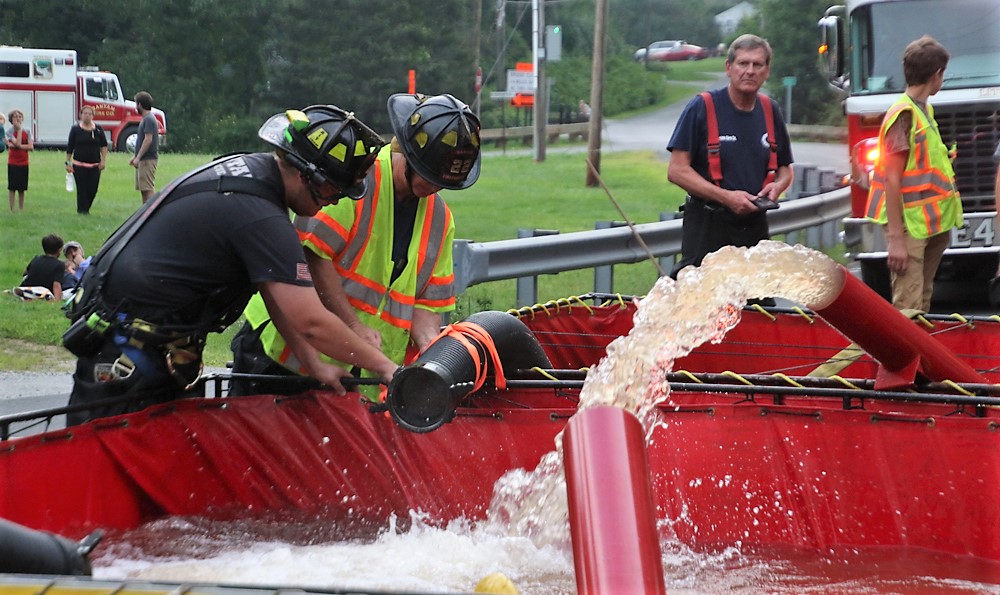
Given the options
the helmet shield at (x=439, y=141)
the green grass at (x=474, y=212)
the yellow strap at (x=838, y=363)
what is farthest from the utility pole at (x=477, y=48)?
the yellow strap at (x=838, y=363)

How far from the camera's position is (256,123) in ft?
37.7

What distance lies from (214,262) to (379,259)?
2.86ft

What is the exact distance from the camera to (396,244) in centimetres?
524

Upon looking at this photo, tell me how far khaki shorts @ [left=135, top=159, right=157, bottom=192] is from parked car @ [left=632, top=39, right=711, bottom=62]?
230 inches

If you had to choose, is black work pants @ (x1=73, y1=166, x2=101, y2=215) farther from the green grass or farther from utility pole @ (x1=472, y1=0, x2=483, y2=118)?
utility pole @ (x1=472, y1=0, x2=483, y2=118)

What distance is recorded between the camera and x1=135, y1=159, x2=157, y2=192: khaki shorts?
12364 mm

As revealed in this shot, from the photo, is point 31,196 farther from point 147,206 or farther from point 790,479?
point 790,479

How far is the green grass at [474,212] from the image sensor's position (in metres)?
10.3

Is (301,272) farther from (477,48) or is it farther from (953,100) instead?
(477,48)

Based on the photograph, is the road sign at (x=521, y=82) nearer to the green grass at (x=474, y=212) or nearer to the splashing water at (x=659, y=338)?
the green grass at (x=474, y=212)

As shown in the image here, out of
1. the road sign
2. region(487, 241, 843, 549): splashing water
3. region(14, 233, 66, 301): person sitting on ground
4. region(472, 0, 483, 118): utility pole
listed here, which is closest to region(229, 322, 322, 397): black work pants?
region(487, 241, 843, 549): splashing water

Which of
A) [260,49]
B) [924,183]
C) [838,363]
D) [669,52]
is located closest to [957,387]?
[838,363]

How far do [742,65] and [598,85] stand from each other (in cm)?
958

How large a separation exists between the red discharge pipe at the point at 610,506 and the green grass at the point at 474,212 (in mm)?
5448
